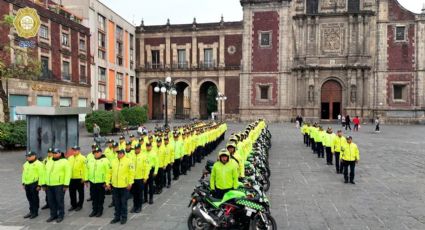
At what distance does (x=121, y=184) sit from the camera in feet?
24.2

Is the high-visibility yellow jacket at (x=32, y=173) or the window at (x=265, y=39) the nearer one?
the high-visibility yellow jacket at (x=32, y=173)

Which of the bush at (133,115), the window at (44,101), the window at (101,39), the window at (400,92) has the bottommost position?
the bush at (133,115)

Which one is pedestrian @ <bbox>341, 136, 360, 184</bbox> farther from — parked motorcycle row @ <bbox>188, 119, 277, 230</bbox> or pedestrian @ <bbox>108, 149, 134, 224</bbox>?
pedestrian @ <bbox>108, 149, 134, 224</bbox>

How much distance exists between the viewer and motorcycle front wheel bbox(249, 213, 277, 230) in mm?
6234

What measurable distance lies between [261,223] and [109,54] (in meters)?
37.9

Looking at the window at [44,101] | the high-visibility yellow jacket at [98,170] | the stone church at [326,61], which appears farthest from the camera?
the stone church at [326,61]

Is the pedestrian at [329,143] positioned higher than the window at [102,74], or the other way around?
the window at [102,74]

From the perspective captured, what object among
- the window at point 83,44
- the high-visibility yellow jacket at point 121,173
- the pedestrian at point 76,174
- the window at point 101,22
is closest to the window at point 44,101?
the window at point 83,44

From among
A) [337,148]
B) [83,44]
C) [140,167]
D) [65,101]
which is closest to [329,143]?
[337,148]

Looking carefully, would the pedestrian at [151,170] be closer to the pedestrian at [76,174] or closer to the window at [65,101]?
the pedestrian at [76,174]

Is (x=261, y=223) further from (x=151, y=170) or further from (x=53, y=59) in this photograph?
(x=53, y=59)

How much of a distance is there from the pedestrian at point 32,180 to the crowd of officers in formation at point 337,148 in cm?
844

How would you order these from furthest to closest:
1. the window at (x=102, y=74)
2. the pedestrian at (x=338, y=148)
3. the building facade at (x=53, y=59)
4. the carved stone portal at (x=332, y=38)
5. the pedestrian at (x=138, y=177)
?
the carved stone portal at (x=332, y=38) → the window at (x=102, y=74) → the building facade at (x=53, y=59) → the pedestrian at (x=338, y=148) → the pedestrian at (x=138, y=177)

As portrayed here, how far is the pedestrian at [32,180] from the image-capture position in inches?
297
